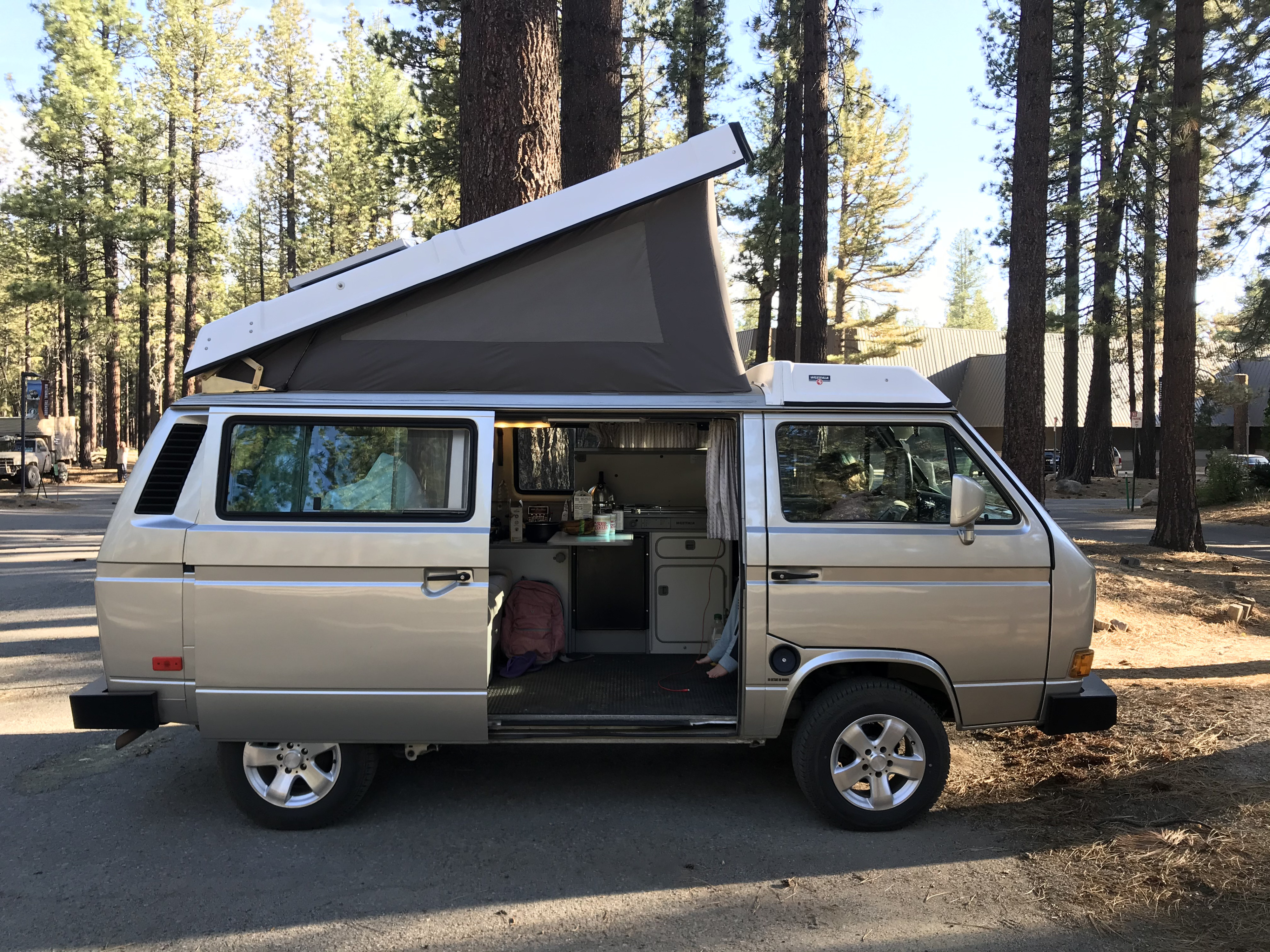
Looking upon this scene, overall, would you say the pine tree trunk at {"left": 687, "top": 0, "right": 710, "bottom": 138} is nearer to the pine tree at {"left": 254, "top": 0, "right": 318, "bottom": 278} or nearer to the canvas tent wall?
the canvas tent wall

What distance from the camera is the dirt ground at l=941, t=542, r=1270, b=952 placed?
375 cm

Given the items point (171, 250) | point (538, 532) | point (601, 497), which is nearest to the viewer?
point (538, 532)

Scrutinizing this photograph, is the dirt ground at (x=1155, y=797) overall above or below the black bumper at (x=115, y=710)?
below

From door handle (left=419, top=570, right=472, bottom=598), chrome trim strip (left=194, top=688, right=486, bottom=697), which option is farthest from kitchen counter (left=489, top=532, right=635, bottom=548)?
chrome trim strip (left=194, top=688, right=486, bottom=697)

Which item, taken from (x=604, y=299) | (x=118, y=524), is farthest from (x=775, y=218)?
(x=118, y=524)

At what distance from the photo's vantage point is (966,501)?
427cm

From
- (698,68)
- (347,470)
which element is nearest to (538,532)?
(347,470)

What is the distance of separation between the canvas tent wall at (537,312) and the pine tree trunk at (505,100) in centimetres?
311

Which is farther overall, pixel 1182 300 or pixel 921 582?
pixel 1182 300

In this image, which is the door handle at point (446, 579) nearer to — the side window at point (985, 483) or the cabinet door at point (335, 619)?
the cabinet door at point (335, 619)

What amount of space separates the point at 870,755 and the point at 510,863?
188 cm

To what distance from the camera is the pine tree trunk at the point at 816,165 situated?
12609 mm

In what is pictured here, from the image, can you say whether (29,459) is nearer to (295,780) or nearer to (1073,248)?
(295,780)

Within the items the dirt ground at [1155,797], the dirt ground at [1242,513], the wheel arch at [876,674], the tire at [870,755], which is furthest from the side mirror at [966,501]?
the dirt ground at [1242,513]
